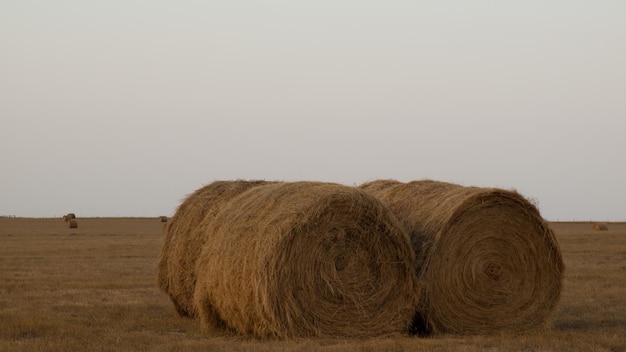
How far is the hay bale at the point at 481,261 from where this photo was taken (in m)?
10.8

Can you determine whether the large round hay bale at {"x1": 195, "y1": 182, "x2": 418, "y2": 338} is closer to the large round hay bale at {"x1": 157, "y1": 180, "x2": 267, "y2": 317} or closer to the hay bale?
the hay bale

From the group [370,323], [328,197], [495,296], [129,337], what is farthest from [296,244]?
[495,296]

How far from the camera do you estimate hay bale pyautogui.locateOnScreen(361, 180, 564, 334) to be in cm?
1077

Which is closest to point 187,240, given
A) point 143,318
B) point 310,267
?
point 143,318

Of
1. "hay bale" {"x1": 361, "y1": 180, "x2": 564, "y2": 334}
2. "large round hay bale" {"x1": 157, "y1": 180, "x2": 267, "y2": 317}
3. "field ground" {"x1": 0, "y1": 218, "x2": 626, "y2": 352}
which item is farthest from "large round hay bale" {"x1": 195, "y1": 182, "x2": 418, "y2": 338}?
"large round hay bale" {"x1": 157, "y1": 180, "x2": 267, "y2": 317}

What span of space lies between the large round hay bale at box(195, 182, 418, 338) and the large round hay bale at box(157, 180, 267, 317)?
1.57 metres

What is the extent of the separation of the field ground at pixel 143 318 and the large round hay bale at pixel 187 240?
1.12ft

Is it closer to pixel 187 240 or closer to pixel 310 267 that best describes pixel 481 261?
pixel 310 267

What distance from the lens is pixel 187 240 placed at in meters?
12.4

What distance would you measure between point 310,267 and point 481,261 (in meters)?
2.53

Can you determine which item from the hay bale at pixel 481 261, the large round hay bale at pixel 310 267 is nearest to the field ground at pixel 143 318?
the large round hay bale at pixel 310 267

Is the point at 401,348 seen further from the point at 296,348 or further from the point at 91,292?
the point at 91,292

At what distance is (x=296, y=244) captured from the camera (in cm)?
977

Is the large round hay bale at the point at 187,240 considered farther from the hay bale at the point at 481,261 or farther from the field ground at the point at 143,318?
the hay bale at the point at 481,261
